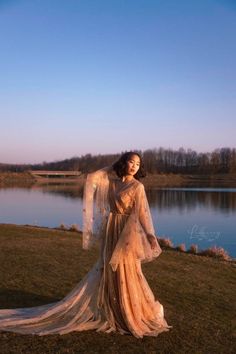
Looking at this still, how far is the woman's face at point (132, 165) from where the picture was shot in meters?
4.57

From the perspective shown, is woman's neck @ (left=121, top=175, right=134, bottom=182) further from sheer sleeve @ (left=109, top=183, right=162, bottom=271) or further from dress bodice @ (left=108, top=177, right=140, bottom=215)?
sheer sleeve @ (left=109, top=183, right=162, bottom=271)

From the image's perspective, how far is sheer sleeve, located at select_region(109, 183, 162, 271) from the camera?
14.2 feet

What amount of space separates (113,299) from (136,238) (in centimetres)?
67

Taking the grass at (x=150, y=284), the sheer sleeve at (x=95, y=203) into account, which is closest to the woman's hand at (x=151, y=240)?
the sheer sleeve at (x=95, y=203)

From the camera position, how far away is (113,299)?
4.30 m

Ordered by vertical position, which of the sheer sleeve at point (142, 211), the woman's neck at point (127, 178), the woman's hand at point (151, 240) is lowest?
the woman's hand at point (151, 240)

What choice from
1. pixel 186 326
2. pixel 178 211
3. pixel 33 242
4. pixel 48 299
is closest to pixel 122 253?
pixel 186 326

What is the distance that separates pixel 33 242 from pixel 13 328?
5854 millimetres

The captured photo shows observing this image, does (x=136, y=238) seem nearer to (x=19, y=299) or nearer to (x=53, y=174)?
(x=19, y=299)

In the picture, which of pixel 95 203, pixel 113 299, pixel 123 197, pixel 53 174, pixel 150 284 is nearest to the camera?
pixel 113 299

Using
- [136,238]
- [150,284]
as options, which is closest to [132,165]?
[136,238]

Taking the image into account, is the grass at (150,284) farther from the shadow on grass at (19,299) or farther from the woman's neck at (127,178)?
the woman's neck at (127,178)

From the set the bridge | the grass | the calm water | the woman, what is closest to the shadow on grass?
the grass

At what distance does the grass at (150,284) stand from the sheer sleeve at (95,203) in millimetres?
1058
